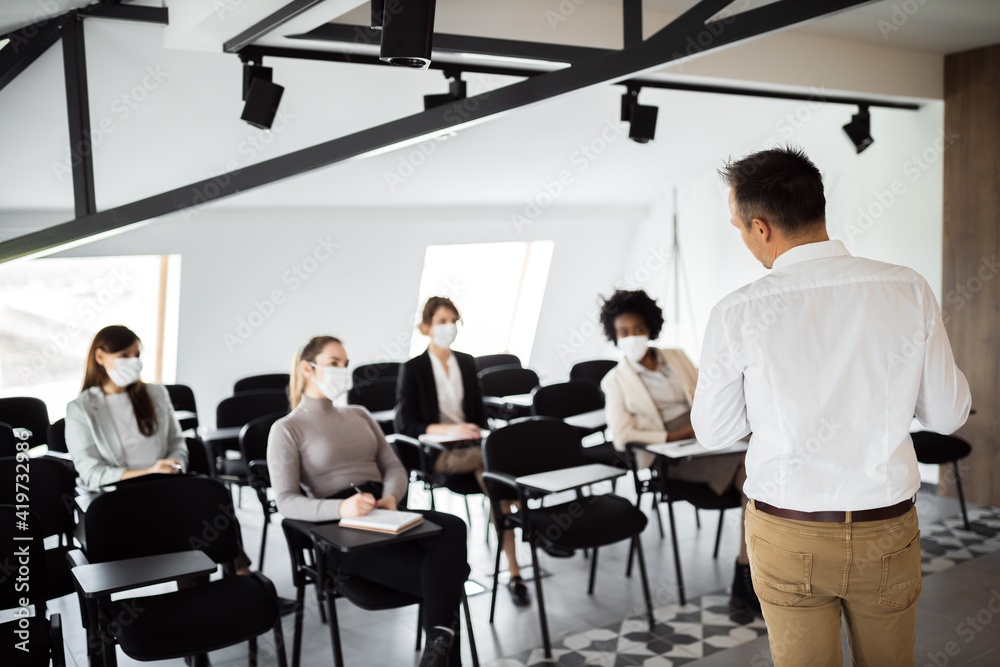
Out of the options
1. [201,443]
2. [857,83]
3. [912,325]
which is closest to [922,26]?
[857,83]

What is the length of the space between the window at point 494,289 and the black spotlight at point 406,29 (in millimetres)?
5574

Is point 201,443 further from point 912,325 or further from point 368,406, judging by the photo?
point 912,325

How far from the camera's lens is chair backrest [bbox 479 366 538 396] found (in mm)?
6090

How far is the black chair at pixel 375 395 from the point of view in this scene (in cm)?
564

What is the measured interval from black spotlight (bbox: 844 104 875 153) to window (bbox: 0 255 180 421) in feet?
17.1

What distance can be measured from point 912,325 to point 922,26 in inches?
154

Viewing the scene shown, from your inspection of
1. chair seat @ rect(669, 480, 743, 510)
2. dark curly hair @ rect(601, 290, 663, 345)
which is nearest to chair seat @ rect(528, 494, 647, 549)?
chair seat @ rect(669, 480, 743, 510)

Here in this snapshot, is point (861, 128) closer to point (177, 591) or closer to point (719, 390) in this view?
point (719, 390)

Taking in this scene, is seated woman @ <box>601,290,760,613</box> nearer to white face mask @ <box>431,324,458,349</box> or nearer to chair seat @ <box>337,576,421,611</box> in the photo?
white face mask @ <box>431,324,458,349</box>

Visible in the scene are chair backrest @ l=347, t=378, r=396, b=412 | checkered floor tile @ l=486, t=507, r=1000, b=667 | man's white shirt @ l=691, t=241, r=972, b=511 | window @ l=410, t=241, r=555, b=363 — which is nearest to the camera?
man's white shirt @ l=691, t=241, r=972, b=511

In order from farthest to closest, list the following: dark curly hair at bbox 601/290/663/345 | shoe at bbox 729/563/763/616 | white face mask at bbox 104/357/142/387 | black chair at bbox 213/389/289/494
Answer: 1. black chair at bbox 213/389/289/494
2. dark curly hair at bbox 601/290/663/345
3. white face mask at bbox 104/357/142/387
4. shoe at bbox 729/563/763/616

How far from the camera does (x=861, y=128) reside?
5512 mm

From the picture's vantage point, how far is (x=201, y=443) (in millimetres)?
4145

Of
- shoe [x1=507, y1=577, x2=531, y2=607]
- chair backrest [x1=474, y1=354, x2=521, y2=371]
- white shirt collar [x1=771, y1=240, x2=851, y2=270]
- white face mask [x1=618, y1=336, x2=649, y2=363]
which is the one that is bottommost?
shoe [x1=507, y1=577, x2=531, y2=607]
